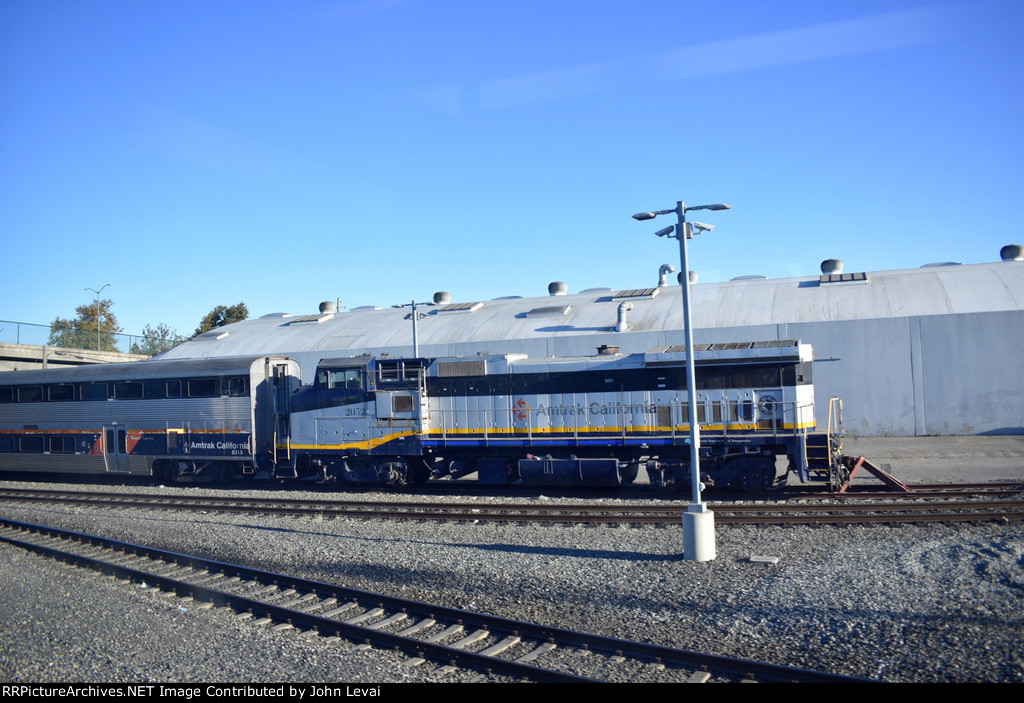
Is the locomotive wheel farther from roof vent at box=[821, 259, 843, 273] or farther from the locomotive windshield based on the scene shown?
roof vent at box=[821, 259, 843, 273]

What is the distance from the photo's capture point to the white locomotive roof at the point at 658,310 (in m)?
28.1

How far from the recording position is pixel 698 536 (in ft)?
35.8

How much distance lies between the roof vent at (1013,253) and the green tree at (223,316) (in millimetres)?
58616

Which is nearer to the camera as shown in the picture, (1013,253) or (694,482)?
(694,482)

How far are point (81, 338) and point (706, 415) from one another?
40738 millimetres

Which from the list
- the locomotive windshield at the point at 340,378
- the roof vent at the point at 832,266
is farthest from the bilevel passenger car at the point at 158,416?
the roof vent at the point at 832,266

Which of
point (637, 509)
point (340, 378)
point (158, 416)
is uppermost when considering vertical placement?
point (340, 378)

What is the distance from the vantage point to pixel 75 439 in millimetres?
24125

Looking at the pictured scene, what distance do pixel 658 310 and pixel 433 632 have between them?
84.1 ft

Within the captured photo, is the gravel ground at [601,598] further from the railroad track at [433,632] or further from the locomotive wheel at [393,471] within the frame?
the locomotive wheel at [393,471]

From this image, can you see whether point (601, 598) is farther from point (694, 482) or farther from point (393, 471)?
point (393, 471)

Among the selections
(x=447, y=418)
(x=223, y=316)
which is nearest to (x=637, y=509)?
(x=447, y=418)
